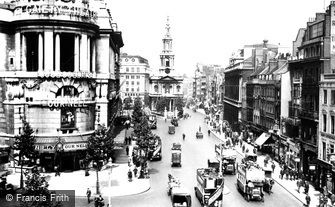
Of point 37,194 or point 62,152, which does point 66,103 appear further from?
point 37,194

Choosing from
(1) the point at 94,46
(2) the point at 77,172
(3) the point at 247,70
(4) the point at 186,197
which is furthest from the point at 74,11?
(3) the point at 247,70

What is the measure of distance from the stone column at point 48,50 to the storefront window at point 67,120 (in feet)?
18.5

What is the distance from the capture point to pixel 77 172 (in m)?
57.1

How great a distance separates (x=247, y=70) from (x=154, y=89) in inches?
3256

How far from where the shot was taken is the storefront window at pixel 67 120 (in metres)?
57.8

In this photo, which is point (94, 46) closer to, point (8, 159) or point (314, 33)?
point (8, 159)

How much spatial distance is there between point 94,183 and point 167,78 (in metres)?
129

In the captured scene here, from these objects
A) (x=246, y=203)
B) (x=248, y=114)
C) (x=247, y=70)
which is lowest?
(x=246, y=203)

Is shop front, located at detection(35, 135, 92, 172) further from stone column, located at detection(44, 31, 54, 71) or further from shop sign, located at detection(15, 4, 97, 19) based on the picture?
shop sign, located at detection(15, 4, 97, 19)

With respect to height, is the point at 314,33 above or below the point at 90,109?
above

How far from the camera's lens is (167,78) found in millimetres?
178375

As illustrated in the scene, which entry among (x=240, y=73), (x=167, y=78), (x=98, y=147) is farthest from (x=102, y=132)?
(x=167, y=78)

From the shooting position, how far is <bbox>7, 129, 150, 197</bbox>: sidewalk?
1864 inches

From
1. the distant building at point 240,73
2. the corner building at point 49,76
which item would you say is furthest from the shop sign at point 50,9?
the distant building at point 240,73
